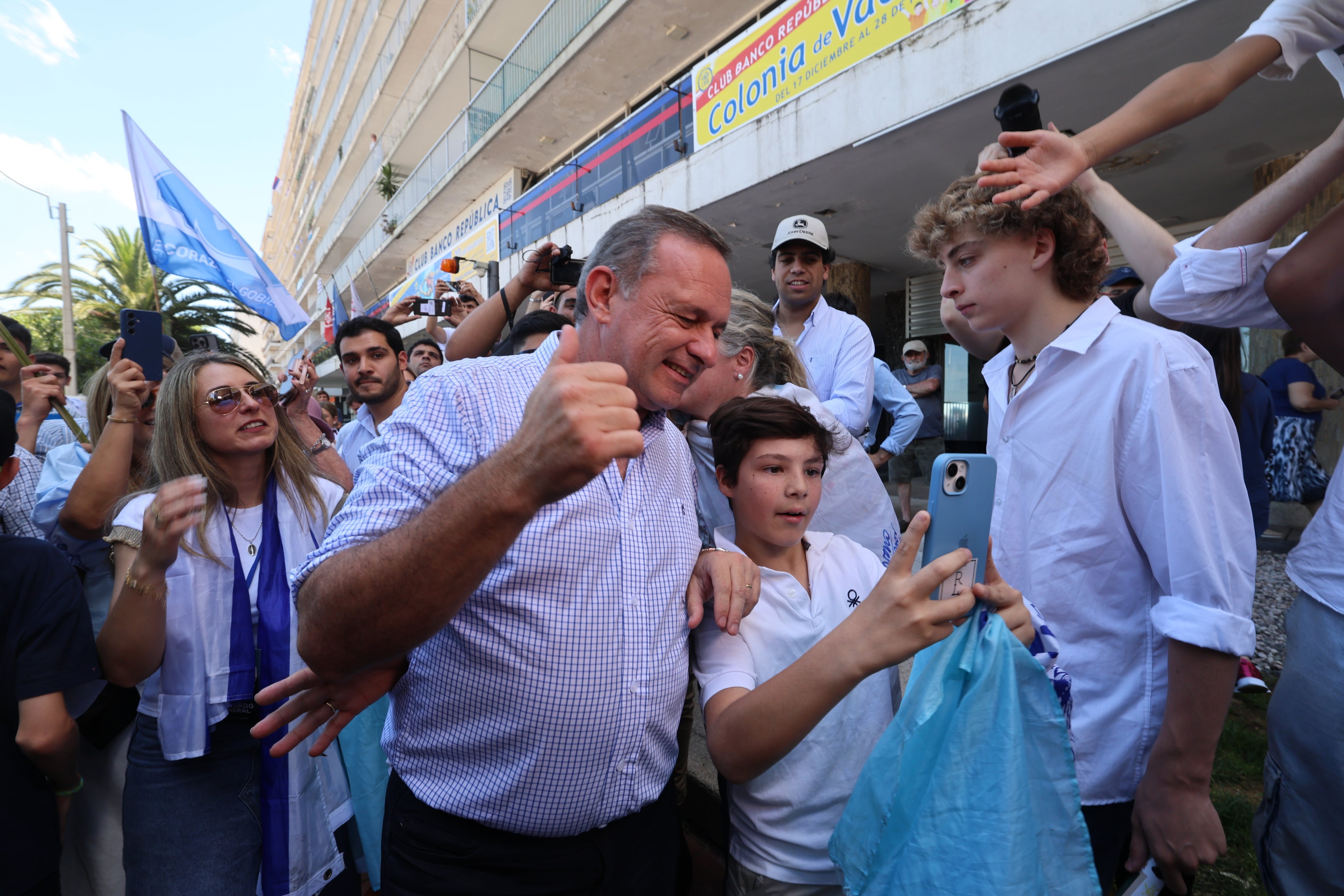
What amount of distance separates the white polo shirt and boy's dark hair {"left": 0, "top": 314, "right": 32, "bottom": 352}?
12.8ft

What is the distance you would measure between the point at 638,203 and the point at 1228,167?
22.8ft

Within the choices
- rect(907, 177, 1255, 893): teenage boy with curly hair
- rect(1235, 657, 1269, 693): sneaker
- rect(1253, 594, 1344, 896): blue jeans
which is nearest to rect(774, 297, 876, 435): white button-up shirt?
rect(907, 177, 1255, 893): teenage boy with curly hair

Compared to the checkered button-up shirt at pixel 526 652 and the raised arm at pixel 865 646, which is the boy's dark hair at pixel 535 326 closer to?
the checkered button-up shirt at pixel 526 652

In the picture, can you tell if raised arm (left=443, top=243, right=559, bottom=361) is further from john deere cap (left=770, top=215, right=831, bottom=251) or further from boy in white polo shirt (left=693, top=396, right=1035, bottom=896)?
boy in white polo shirt (left=693, top=396, right=1035, bottom=896)

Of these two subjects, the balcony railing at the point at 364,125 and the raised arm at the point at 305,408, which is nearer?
the raised arm at the point at 305,408

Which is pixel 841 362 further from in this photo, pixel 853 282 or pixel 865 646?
pixel 853 282

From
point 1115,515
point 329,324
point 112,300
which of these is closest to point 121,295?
point 112,300

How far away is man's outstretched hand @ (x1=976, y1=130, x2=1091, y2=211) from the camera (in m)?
1.32

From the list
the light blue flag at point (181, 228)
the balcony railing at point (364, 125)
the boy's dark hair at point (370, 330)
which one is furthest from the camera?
the balcony railing at point (364, 125)

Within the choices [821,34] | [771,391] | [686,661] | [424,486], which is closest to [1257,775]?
[771,391]

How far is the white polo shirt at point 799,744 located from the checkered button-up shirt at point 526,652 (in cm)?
A: 17

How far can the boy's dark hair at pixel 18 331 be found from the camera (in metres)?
3.35

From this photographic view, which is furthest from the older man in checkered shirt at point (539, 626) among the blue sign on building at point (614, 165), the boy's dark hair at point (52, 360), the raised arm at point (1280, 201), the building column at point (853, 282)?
the building column at point (853, 282)

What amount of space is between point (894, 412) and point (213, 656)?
4174 millimetres
